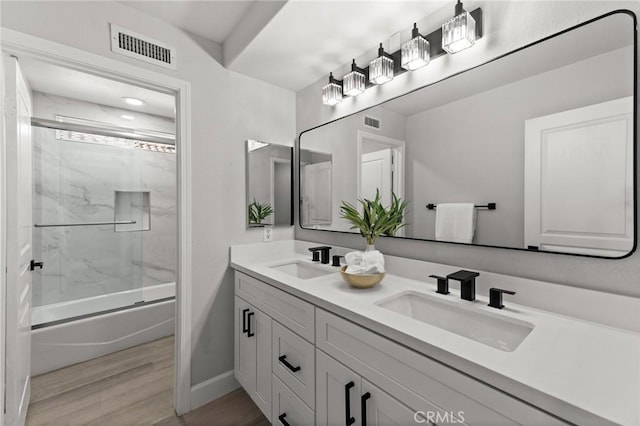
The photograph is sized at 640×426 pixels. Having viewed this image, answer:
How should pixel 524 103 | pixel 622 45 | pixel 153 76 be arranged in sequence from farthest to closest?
pixel 153 76
pixel 524 103
pixel 622 45

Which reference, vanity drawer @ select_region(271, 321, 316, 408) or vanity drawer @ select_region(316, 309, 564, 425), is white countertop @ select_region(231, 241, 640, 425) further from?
vanity drawer @ select_region(271, 321, 316, 408)

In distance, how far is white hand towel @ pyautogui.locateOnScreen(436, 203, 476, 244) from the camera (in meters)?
1.25

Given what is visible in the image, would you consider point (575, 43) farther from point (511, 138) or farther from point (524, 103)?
point (511, 138)

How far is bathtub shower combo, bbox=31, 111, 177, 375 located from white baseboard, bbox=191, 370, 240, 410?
110cm

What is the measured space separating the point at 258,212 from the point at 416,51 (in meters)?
1.38

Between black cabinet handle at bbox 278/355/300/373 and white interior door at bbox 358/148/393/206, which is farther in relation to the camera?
white interior door at bbox 358/148/393/206

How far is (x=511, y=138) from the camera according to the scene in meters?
1.13

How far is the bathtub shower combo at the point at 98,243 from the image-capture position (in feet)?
7.61

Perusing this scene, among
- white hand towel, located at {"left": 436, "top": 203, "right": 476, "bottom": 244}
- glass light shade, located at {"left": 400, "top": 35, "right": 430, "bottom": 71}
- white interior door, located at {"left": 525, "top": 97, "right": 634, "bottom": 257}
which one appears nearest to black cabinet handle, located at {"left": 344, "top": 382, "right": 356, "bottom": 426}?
white hand towel, located at {"left": 436, "top": 203, "right": 476, "bottom": 244}

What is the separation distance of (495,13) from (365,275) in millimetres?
1209

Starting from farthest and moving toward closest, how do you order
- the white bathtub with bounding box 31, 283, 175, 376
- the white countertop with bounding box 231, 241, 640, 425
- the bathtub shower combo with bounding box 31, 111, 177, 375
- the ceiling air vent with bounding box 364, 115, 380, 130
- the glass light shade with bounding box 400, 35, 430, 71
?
the bathtub shower combo with bounding box 31, 111, 177, 375
the white bathtub with bounding box 31, 283, 175, 376
the ceiling air vent with bounding box 364, 115, 380, 130
the glass light shade with bounding box 400, 35, 430, 71
the white countertop with bounding box 231, 241, 640, 425

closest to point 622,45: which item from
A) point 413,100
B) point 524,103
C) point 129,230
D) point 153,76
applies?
point 524,103

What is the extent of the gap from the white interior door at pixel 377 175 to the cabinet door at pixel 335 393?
0.87 m

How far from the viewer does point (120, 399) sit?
182 cm
